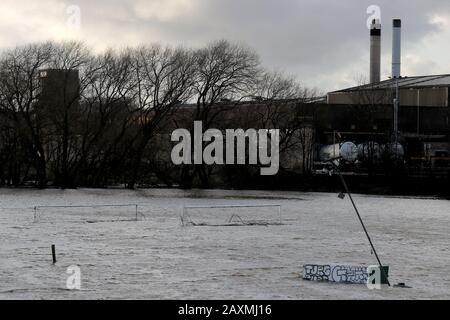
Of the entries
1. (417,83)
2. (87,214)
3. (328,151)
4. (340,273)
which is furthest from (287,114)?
(340,273)

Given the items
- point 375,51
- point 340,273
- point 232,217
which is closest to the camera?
point 340,273

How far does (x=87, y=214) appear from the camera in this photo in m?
47.9

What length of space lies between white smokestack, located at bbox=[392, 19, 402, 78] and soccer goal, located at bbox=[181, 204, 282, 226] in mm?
67267

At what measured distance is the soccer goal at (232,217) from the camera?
42375 millimetres

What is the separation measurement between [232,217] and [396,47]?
79.3m

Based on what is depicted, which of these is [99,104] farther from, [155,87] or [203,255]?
[203,255]

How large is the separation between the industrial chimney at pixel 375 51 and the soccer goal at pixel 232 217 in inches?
2822

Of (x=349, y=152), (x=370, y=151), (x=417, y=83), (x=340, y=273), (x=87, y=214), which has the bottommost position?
(x=340, y=273)

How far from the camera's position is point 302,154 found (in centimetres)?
10369

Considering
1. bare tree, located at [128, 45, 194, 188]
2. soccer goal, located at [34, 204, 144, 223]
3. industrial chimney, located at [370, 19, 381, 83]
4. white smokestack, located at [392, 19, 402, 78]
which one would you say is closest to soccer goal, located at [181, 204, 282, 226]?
soccer goal, located at [34, 204, 144, 223]

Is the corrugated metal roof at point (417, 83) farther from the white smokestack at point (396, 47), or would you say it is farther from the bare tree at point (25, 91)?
the bare tree at point (25, 91)

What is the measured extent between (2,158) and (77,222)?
5460 cm

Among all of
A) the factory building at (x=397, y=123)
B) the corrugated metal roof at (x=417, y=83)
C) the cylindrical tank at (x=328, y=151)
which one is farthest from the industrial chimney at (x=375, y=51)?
the cylindrical tank at (x=328, y=151)

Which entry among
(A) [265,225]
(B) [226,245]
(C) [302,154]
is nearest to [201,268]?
(B) [226,245]
